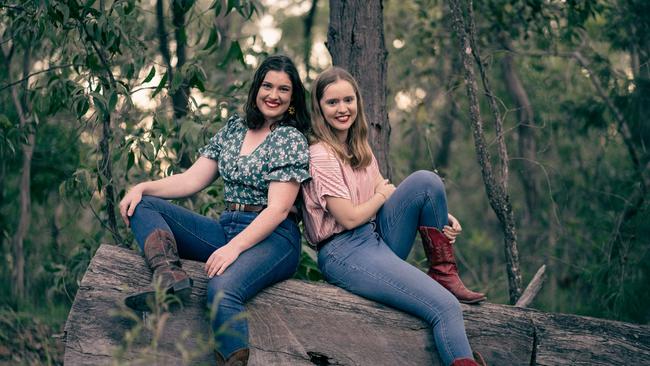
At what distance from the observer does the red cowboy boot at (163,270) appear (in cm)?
333

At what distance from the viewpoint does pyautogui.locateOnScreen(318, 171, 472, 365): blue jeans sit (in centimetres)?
362

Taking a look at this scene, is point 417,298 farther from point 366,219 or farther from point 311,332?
point 311,332

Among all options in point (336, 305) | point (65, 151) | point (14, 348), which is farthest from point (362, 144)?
point (65, 151)

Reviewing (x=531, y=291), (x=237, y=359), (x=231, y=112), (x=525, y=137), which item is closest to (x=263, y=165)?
(x=237, y=359)

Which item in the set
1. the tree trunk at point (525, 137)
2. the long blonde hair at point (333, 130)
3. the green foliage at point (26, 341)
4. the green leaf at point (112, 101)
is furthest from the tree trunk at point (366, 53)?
the tree trunk at point (525, 137)

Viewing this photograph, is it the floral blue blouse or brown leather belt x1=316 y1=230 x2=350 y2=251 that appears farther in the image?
brown leather belt x1=316 y1=230 x2=350 y2=251

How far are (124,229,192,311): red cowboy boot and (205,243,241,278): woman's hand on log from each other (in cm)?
11

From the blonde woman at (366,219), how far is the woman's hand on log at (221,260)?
0.50 metres

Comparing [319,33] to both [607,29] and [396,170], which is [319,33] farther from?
[607,29]

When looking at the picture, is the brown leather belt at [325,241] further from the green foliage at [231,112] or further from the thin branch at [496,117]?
the thin branch at [496,117]

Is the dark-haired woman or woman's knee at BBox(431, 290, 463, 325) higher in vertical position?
the dark-haired woman

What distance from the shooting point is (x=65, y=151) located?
706cm

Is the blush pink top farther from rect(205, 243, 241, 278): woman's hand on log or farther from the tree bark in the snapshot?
the tree bark

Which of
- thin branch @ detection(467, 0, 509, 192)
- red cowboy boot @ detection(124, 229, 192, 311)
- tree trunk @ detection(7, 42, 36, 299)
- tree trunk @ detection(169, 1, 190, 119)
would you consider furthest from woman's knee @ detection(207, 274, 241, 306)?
tree trunk @ detection(7, 42, 36, 299)
